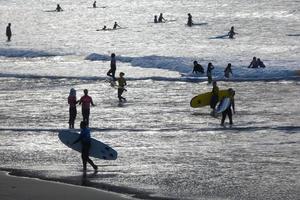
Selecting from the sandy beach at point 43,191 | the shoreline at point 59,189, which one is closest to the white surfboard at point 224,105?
the shoreline at point 59,189

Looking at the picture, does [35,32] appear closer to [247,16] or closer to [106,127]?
[247,16]

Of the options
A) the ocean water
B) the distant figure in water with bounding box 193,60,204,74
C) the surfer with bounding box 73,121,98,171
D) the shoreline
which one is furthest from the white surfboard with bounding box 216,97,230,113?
the distant figure in water with bounding box 193,60,204,74

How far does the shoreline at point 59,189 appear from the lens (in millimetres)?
16094

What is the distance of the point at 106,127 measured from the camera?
25.0 metres

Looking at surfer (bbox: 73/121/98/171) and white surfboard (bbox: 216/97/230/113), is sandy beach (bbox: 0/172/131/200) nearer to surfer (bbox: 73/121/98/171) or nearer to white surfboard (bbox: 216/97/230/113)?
surfer (bbox: 73/121/98/171)

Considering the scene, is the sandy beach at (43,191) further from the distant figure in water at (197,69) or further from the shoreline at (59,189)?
the distant figure in water at (197,69)

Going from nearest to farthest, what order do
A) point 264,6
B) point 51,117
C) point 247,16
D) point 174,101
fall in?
point 51,117, point 174,101, point 247,16, point 264,6

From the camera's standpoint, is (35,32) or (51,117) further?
(35,32)

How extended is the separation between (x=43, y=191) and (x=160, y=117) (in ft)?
36.1

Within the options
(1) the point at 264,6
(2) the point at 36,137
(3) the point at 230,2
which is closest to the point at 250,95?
(2) the point at 36,137

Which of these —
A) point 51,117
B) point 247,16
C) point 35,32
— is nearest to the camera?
point 51,117

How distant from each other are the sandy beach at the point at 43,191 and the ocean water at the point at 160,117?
573 millimetres

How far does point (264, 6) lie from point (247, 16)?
58.3ft

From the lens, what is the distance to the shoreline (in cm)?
1609
